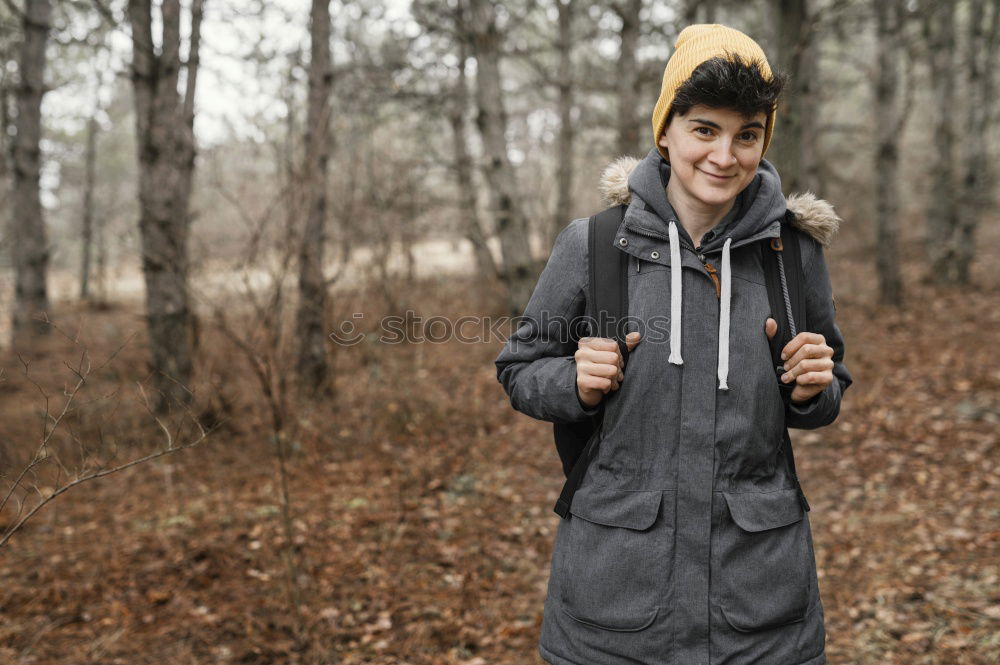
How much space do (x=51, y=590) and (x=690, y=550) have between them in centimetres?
400

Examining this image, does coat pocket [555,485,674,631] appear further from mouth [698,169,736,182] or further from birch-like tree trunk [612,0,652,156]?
birch-like tree trunk [612,0,652,156]

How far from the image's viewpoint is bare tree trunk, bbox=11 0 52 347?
9.98m

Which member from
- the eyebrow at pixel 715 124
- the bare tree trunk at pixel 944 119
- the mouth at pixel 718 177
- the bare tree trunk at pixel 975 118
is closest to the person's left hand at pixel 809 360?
the mouth at pixel 718 177

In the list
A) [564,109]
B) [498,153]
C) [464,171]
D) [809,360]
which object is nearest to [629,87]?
[498,153]

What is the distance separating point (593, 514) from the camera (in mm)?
1744

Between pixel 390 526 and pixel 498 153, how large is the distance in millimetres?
5136

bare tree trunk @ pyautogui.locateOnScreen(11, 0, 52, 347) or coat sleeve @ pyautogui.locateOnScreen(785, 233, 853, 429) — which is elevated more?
bare tree trunk @ pyautogui.locateOnScreen(11, 0, 52, 347)

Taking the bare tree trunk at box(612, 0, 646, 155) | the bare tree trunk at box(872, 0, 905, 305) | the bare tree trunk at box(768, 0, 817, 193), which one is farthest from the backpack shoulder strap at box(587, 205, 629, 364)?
the bare tree trunk at box(872, 0, 905, 305)

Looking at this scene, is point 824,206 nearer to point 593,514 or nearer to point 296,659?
point 593,514

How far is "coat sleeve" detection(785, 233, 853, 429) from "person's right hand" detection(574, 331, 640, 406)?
51cm

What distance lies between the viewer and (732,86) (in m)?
1.67

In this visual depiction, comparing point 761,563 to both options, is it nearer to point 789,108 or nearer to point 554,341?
point 554,341

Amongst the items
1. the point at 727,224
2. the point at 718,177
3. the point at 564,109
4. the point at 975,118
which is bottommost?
the point at 727,224

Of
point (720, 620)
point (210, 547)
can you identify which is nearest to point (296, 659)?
point (210, 547)
